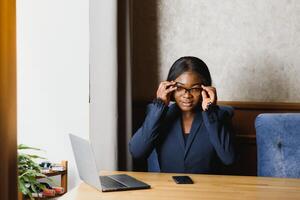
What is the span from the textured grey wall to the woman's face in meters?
0.50

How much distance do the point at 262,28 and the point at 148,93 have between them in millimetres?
717

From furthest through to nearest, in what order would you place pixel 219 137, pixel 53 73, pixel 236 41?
pixel 53 73 → pixel 236 41 → pixel 219 137

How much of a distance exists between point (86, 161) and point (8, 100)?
1.42 ft

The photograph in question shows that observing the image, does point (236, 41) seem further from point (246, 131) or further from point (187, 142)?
point (187, 142)

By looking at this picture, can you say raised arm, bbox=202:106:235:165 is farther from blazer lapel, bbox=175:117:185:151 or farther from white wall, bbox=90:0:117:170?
white wall, bbox=90:0:117:170

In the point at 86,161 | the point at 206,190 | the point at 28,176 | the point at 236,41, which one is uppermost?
the point at 236,41

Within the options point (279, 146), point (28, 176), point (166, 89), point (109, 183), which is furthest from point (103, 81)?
point (279, 146)

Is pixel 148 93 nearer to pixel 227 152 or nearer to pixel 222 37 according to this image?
pixel 222 37

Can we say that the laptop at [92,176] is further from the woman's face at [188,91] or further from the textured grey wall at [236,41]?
the textured grey wall at [236,41]

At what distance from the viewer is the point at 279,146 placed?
6.93ft

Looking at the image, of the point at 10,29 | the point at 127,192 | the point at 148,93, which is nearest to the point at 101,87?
the point at 148,93

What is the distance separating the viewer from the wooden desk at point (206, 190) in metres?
1.46

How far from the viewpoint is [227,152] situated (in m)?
2.00

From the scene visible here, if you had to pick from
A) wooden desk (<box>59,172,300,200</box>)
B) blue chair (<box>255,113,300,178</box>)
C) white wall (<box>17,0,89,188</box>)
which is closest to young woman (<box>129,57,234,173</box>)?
blue chair (<box>255,113,300,178</box>)
